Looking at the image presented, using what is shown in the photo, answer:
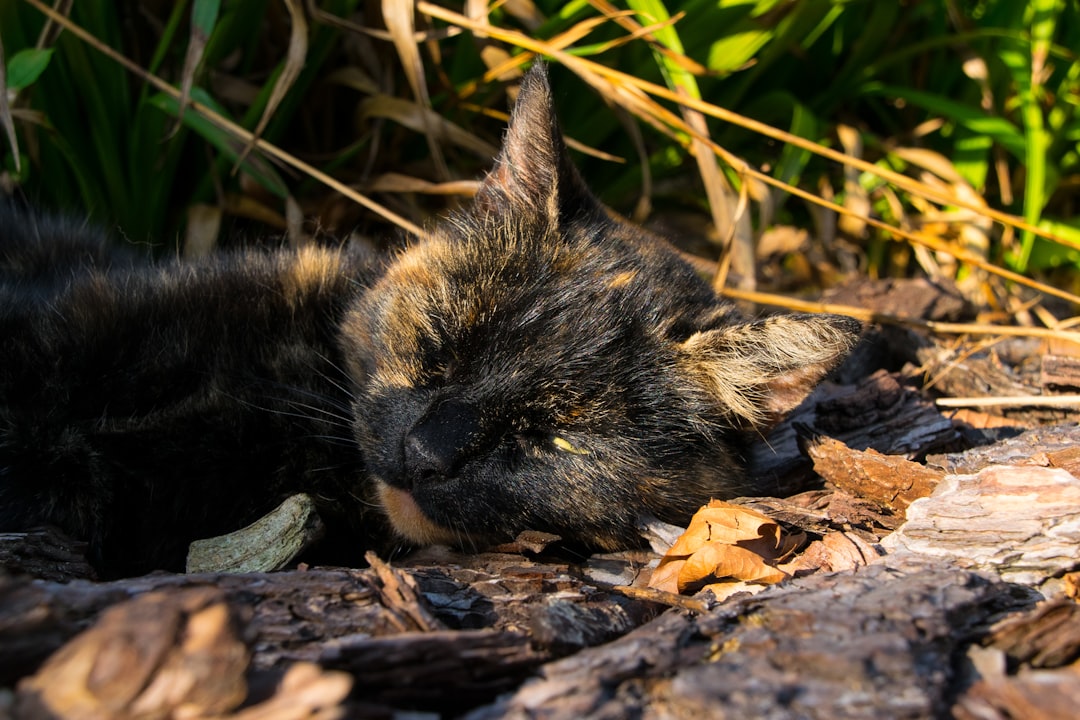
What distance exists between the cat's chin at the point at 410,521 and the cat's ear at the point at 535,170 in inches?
29.1

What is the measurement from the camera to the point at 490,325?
1.83 metres

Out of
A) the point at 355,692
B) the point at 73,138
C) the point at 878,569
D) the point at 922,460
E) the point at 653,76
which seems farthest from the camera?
the point at 653,76

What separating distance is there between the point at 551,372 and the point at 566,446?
15cm

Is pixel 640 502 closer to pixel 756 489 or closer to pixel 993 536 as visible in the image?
pixel 756 489

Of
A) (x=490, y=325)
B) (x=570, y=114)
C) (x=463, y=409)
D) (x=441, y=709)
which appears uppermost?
(x=570, y=114)

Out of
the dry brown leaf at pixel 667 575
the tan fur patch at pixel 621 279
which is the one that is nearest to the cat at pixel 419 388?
the tan fur patch at pixel 621 279

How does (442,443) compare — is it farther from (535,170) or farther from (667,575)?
(535,170)

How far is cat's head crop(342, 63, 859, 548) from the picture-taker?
1.73 m

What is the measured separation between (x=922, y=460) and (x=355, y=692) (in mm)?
1494

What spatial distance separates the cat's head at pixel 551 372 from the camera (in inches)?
68.3

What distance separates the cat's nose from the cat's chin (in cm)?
6

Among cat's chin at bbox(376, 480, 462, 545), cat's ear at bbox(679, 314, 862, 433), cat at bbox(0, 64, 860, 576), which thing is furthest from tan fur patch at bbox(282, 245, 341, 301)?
cat's ear at bbox(679, 314, 862, 433)

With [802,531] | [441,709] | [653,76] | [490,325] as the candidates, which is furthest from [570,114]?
[441,709]

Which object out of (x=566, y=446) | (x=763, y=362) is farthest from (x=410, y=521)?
(x=763, y=362)
